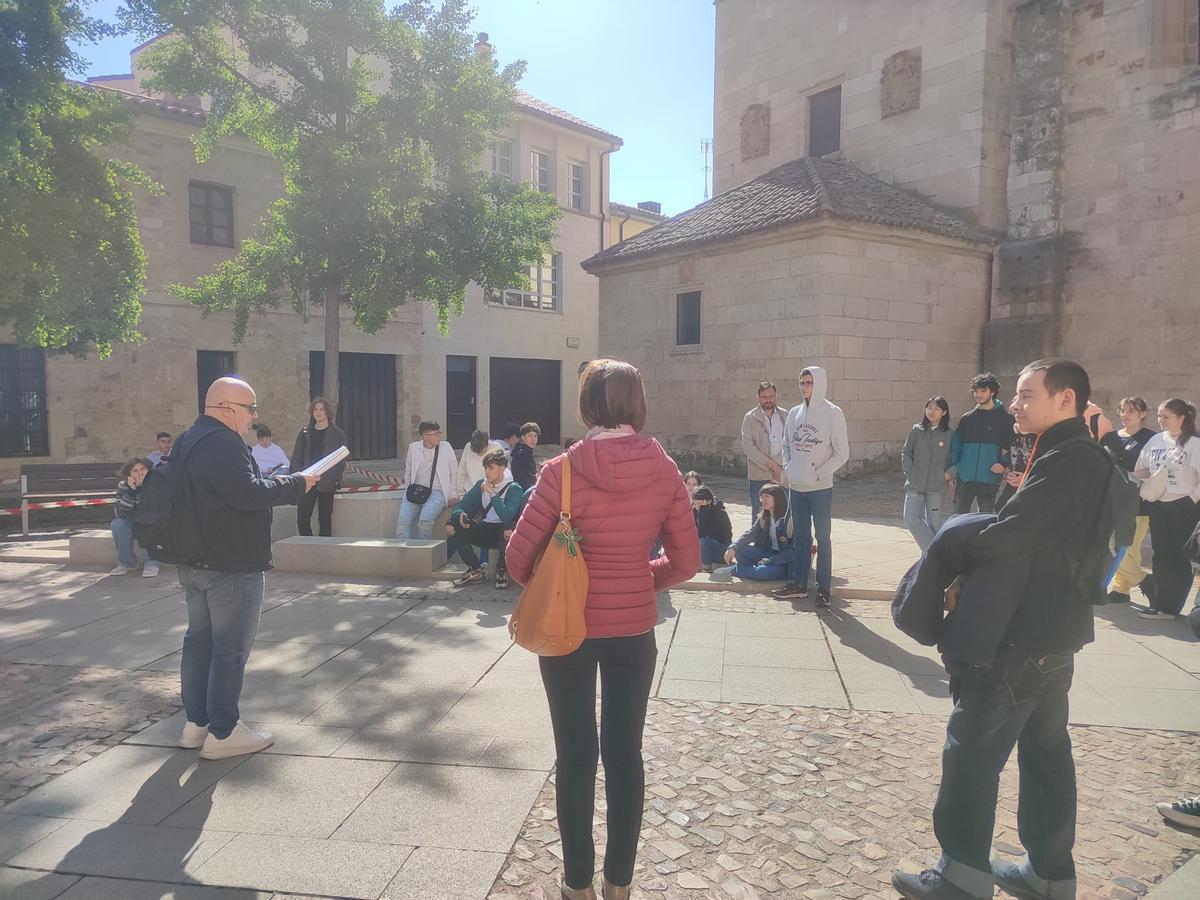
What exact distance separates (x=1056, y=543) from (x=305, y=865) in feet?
9.12

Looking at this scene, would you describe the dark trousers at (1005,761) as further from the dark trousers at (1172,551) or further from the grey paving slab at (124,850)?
the dark trousers at (1172,551)

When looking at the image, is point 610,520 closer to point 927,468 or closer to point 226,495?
point 226,495

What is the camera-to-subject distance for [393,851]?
289 centimetres

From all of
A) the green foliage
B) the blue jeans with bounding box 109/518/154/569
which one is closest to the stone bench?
the blue jeans with bounding box 109/518/154/569

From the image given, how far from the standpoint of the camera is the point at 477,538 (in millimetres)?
7191

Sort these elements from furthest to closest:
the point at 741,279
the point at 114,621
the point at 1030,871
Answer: the point at 741,279 → the point at 114,621 → the point at 1030,871

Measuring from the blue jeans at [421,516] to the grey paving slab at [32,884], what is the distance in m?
5.56

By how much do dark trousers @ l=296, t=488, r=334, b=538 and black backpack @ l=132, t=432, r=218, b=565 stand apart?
16.8 feet

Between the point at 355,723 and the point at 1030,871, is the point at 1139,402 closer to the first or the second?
the point at 1030,871

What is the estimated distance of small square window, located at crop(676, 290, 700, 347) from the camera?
55.9 feet

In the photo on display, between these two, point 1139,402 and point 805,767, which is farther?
point 1139,402

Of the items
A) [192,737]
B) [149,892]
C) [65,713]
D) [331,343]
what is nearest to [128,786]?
[192,737]

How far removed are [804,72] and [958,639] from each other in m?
19.7

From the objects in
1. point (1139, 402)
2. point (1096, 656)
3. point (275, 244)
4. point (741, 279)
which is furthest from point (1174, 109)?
point (275, 244)
